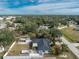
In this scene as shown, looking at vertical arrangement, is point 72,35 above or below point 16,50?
below

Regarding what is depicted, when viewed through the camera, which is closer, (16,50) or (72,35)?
(16,50)

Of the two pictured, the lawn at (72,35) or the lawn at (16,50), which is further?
the lawn at (72,35)

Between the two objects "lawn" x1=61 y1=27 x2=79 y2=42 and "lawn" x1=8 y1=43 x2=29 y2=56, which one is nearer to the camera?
"lawn" x1=8 y1=43 x2=29 y2=56

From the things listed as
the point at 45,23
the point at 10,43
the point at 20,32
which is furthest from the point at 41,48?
the point at 45,23

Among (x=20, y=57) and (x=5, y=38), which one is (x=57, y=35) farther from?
(x=20, y=57)

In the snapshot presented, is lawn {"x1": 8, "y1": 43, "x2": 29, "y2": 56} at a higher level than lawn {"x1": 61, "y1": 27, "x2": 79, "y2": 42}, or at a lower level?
higher

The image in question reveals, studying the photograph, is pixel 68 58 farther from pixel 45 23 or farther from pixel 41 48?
pixel 45 23

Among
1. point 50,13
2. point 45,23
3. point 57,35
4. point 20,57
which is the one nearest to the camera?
point 50,13

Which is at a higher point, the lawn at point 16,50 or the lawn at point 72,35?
the lawn at point 16,50

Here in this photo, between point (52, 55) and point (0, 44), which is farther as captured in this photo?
point (0, 44)

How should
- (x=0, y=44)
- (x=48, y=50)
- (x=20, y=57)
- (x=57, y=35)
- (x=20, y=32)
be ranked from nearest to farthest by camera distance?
(x=20, y=57)
(x=48, y=50)
(x=0, y=44)
(x=57, y=35)
(x=20, y=32)

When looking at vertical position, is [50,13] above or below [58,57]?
above
